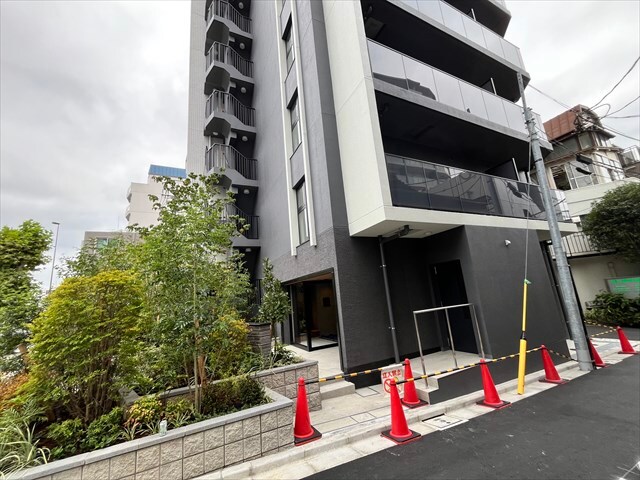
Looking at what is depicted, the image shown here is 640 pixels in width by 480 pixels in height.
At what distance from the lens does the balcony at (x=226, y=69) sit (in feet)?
43.3

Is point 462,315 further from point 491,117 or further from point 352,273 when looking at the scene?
point 491,117

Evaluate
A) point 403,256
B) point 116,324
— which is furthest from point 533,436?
point 116,324

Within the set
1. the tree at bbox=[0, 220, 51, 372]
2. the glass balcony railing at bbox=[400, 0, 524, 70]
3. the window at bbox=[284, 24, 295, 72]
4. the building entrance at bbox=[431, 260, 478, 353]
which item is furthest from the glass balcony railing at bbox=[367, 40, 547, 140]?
the tree at bbox=[0, 220, 51, 372]

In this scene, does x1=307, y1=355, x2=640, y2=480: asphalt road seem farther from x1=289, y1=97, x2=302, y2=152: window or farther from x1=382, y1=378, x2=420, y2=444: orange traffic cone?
x1=289, y1=97, x2=302, y2=152: window

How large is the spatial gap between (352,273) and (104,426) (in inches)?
197

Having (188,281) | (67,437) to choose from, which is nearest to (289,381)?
(188,281)

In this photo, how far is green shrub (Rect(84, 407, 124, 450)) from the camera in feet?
10.2

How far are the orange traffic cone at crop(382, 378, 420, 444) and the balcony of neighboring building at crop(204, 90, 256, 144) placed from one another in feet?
41.8

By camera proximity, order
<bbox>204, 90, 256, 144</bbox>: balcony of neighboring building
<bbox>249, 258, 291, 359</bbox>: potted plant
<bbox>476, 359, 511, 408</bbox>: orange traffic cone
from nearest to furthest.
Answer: <bbox>476, 359, 511, 408</bbox>: orange traffic cone < <bbox>249, 258, 291, 359</bbox>: potted plant < <bbox>204, 90, 256, 144</bbox>: balcony of neighboring building

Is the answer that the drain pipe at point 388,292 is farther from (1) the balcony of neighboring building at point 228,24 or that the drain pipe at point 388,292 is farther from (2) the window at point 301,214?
(1) the balcony of neighboring building at point 228,24

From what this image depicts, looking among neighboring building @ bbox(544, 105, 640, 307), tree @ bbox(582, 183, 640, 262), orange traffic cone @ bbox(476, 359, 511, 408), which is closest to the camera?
orange traffic cone @ bbox(476, 359, 511, 408)

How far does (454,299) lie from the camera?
25.2ft

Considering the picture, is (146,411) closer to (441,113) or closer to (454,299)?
(454,299)

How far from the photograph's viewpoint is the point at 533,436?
152 inches
